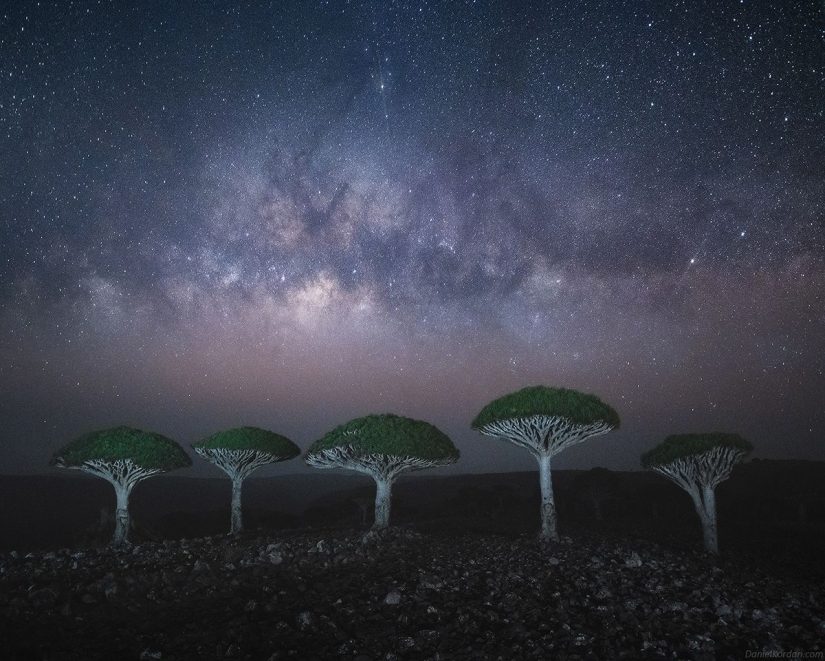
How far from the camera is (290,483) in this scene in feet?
468

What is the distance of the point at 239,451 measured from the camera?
93.4 ft

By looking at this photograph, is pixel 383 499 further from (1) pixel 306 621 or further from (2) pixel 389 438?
(1) pixel 306 621

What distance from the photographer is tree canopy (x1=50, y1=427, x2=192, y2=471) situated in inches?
922

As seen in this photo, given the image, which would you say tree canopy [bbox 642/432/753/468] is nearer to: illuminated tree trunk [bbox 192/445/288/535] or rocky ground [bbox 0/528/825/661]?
rocky ground [bbox 0/528/825/661]

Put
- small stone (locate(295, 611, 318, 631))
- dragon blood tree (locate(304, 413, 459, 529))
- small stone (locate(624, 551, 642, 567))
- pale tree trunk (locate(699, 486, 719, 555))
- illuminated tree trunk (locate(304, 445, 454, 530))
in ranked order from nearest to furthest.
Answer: small stone (locate(295, 611, 318, 631)), small stone (locate(624, 551, 642, 567)), pale tree trunk (locate(699, 486, 719, 555)), dragon blood tree (locate(304, 413, 459, 529)), illuminated tree trunk (locate(304, 445, 454, 530))

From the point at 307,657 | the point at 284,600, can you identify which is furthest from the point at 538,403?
the point at 307,657

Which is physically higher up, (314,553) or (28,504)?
(314,553)

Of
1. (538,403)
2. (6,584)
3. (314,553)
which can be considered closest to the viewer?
(6,584)

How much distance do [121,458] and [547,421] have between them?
23710 millimetres

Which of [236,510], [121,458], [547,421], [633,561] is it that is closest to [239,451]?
[236,510]

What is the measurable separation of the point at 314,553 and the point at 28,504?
331 feet

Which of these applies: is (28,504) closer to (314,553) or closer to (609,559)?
(314,553)

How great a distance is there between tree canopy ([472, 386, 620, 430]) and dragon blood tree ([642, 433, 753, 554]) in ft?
9.50

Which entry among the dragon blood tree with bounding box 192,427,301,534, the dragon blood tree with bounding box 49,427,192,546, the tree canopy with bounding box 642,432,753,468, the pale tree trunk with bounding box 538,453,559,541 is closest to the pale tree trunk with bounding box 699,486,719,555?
the tree canopy with bounding box 642,432,753,468
